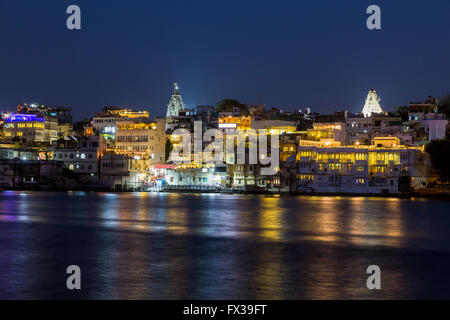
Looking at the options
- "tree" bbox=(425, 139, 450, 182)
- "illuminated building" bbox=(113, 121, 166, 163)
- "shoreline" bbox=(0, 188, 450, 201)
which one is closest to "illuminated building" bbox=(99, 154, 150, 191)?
"shoreline" bbox=(0, 188, 450, 201)

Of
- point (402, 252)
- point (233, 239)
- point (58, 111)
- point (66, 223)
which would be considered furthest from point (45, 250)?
point (58, 111)

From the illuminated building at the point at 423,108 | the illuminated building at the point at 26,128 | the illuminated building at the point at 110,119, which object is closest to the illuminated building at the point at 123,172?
the illuminated building at the point at 110,119

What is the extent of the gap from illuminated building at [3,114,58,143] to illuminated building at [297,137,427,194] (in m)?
41.0

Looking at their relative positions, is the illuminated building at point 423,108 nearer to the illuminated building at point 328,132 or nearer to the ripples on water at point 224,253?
the illuminated building at point 328,132

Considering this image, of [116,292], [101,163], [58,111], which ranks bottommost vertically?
[116,292]

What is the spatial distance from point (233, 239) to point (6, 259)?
462 inches

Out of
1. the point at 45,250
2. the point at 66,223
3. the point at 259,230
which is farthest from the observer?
the point at 66,223

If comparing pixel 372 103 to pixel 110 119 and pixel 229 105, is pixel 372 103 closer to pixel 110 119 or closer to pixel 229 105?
pixel 229 105

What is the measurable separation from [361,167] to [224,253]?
143ft

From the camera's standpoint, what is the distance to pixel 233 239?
32625 mm

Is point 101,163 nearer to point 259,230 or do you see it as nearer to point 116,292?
point 259,230

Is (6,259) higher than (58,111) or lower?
lower

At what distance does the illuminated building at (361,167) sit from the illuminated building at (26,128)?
41.0 metres

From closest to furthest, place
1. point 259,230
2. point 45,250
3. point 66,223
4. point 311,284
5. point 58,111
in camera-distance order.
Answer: point 311,284 → point 45,250 → point 259,230 → point 66,223 → point 58,111
